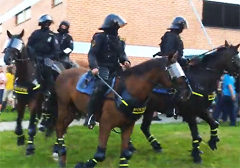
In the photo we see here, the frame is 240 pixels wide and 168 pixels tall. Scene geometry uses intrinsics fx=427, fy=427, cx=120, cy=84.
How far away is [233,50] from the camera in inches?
368

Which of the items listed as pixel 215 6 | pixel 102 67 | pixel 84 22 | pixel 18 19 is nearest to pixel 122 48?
Answer: pixel 102 67

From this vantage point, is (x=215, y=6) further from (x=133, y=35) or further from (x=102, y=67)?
(x=102, y=67)

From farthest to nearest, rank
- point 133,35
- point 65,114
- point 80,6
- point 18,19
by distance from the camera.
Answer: point 18,19 < point 133,35 < point 80,6 < point 65,114

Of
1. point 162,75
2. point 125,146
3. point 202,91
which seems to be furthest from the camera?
point 202,91

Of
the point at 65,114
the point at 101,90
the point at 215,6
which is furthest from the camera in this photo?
the point at 215,6

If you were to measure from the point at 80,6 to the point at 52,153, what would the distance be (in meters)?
10.3

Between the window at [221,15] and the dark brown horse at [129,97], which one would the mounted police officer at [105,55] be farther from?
the window at [221,15]

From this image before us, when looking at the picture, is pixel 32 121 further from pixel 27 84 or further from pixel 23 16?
pixel 23 16

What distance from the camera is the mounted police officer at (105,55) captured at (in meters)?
7.59

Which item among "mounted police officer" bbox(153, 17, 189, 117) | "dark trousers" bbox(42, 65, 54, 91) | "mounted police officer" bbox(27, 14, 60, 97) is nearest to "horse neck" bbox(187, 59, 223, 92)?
"mounted police officer" bbox(153, 17, 189, 117)

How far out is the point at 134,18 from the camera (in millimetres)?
19891

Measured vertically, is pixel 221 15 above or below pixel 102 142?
above

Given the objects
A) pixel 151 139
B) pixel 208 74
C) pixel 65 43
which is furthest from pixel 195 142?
pixel 65 43

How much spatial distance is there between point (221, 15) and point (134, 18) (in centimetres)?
548
